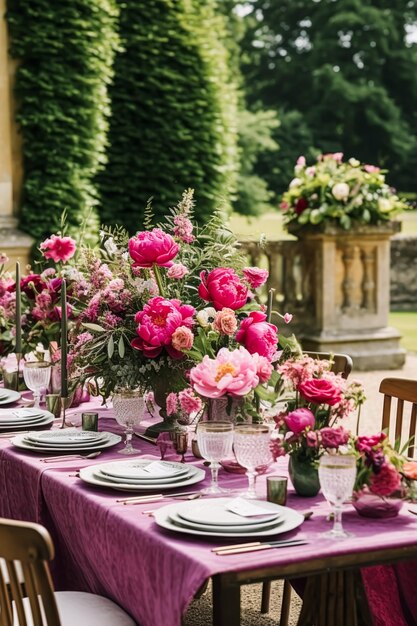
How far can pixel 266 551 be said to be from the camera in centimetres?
238

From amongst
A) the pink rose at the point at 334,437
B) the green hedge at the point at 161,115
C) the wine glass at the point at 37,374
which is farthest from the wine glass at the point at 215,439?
the green hedge at the point at 161,115

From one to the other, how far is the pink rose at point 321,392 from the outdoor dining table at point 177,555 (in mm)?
261

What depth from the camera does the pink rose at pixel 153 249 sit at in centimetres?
338

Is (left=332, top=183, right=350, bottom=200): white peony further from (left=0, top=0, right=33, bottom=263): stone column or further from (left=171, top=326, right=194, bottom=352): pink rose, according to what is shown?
(left=171, top=326, right=194, bottom=352): pink rose

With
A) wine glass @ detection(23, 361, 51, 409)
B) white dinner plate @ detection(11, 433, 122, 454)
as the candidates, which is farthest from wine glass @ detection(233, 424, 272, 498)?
wine glass @ detection(23, 361, 51, 409)

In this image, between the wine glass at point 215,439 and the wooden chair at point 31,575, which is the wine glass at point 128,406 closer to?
the wine glass at point 215,439

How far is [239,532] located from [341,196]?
742 centimetres

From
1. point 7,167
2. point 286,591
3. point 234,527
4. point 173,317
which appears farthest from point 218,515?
point 7,167

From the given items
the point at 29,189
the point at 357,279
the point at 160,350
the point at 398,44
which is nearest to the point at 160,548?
the point at 160,350

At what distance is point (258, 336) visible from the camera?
126 inches

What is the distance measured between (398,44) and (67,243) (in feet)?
93.4

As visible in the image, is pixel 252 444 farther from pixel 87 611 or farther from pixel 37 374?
pixel 37 374

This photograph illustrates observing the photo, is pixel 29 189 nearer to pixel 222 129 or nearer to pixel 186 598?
pixel 222 129

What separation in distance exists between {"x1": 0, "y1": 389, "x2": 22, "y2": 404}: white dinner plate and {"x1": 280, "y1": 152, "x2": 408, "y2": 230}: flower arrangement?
579 cm
